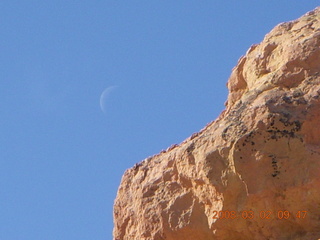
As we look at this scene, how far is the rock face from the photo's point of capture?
6.88 meters

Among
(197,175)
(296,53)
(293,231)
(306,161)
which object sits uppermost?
(296,53)

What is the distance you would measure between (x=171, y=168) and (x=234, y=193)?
2.96 ft

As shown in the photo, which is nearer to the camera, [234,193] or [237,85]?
[234,193]

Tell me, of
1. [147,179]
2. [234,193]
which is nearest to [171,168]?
[147,179]

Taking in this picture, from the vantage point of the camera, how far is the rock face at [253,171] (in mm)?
6883

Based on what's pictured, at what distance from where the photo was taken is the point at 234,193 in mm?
7074

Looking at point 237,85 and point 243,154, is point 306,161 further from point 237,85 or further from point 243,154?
point 237,85

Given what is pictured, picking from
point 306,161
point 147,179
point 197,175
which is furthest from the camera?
point 147,179

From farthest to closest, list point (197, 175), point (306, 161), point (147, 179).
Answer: point (147, 179) < point (197, 175) < point (306, 161)
